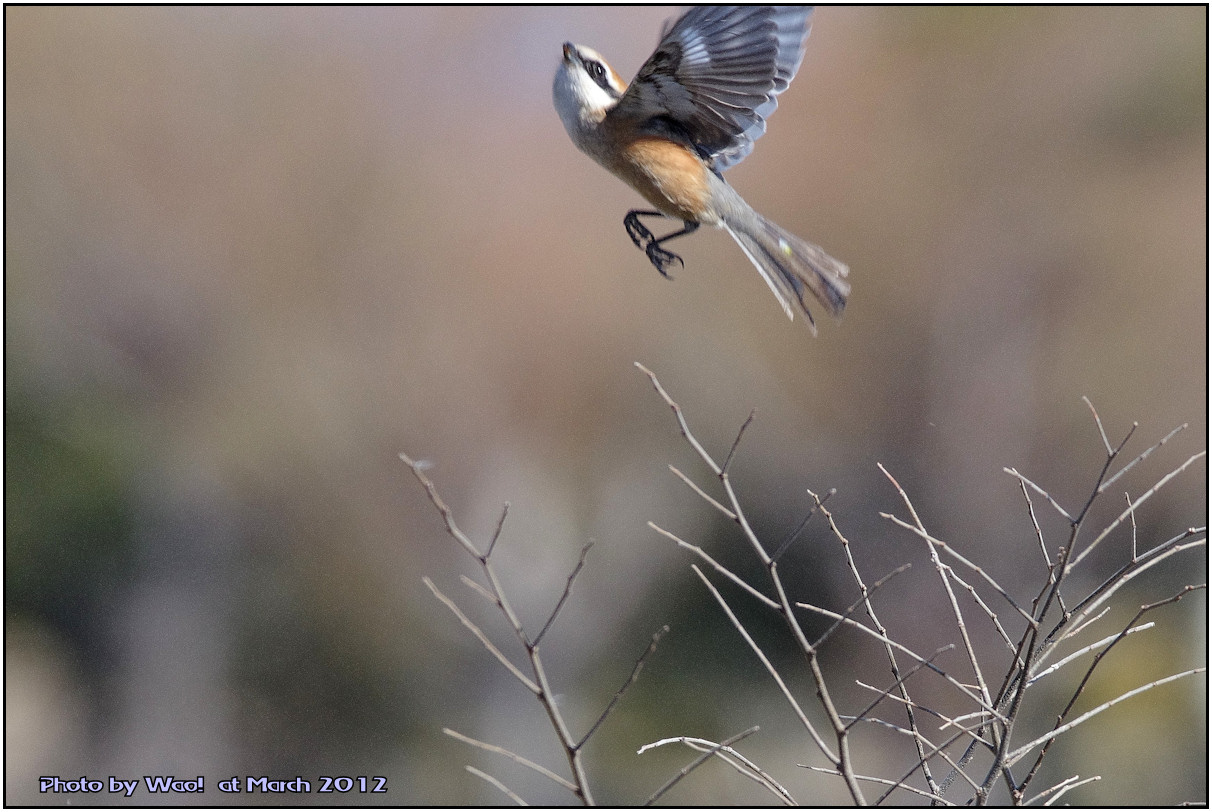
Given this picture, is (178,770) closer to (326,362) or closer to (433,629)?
(433,629)

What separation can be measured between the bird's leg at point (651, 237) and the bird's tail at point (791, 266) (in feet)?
0.25

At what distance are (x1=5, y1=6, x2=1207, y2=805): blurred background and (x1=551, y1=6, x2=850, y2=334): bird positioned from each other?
9.48 feet

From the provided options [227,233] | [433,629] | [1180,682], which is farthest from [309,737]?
[1180,682]

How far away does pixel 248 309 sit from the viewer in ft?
17.2

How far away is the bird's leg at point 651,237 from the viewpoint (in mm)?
1271

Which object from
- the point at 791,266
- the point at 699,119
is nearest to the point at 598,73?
the point at 699,119

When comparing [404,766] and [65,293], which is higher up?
[65,293]

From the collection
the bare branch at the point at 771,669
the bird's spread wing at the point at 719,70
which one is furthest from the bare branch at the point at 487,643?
the bird's spread wing at the point at 719,70

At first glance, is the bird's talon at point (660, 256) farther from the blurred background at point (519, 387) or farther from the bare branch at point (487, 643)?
the blurred background at point (519, 387)

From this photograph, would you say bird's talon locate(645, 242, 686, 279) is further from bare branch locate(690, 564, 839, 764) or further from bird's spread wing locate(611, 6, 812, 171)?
bare branch locate(690, 564, 839, 764)

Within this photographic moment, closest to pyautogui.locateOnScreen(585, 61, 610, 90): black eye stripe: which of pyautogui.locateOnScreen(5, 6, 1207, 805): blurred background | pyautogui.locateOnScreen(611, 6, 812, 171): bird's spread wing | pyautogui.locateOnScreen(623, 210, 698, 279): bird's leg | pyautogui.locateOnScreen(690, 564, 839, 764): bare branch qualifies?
pyautogui.locateOnScreen(611, 6, 812, 171): bird's spread wing

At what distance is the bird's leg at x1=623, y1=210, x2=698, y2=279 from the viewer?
1.27m

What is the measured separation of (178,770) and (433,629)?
1.45 meters

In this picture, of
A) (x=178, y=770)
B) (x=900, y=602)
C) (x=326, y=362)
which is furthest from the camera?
(x=326, y=362)
